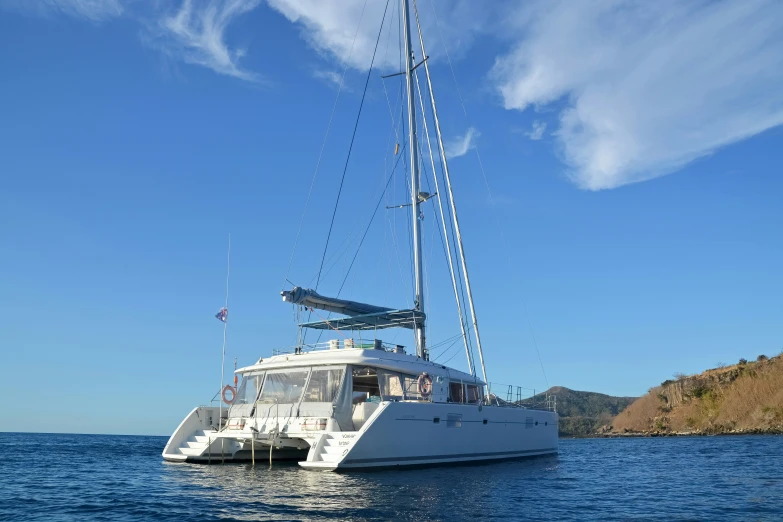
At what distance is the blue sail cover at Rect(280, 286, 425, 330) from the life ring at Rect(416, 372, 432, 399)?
3.55 metres

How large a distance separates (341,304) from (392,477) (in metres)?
8.37

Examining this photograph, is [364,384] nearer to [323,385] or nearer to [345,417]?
[323,385]

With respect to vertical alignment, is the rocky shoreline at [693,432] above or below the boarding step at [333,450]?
below

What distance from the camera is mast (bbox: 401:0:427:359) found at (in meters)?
22.9

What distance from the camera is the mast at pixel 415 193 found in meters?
22.9

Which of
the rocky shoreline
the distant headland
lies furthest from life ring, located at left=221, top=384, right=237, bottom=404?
the rocky shoreline

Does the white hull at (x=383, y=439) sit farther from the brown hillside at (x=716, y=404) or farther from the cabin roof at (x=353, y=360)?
the brown hillside at (x=716, y=404)

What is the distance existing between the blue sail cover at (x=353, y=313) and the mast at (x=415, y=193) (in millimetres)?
653

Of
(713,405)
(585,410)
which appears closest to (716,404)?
(713,405)

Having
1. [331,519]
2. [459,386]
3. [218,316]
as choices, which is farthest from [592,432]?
[331,519]

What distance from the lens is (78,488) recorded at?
14.7 m

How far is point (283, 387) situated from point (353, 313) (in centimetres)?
478

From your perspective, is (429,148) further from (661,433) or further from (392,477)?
(661,433)

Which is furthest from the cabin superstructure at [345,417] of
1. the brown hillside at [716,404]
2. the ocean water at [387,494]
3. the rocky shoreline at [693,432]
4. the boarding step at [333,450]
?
the brown hillside at [716,404]
